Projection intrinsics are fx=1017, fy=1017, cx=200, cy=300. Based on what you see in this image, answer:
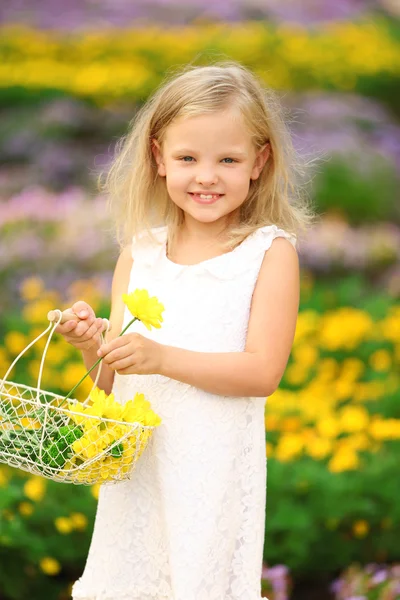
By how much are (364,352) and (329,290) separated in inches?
38.6

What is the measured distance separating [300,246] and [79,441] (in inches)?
86.9

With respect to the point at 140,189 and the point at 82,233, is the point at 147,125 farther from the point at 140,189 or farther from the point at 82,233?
the point at 82,233

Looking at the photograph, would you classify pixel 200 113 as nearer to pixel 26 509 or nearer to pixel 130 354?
pixel 130 354

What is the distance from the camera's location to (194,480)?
2092 millimetres

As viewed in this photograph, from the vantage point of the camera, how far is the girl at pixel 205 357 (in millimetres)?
2074

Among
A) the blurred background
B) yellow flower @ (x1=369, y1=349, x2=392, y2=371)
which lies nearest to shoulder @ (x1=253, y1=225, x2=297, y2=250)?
the blurred background

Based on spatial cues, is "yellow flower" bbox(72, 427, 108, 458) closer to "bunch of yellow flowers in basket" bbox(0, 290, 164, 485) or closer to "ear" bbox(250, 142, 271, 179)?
"bunch of yellow flowers in basket" bbox(0, 290, 164, 485)

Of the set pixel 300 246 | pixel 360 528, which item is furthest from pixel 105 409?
pixel 300 246

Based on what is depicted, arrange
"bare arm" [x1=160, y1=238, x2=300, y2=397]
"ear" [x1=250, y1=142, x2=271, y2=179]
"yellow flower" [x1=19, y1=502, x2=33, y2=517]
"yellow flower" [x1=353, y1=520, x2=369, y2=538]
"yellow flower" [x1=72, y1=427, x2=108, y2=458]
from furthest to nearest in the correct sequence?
1. "yellow flower" [x1=353, y1=520, x2=369, y2=538]
2. "yellow flower" [x1=19, y1=502, x2=33, y2=517]
3. "ear" [x1=250, y1=142, x2=271, y2=179]
4. "bare arm" [x1=160, y1=238, x2=300, y2=397]
5. "yellow flower" [x1=72, y1=427, x2=108, y2=458]

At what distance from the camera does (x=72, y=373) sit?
4.00m

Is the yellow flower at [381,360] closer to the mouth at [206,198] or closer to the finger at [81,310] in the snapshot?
the mouth at [206,198]

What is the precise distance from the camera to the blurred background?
3162 millimetres

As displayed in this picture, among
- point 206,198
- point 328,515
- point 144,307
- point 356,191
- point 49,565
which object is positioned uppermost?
point 206,198

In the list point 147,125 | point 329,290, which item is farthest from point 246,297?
point 329,290
